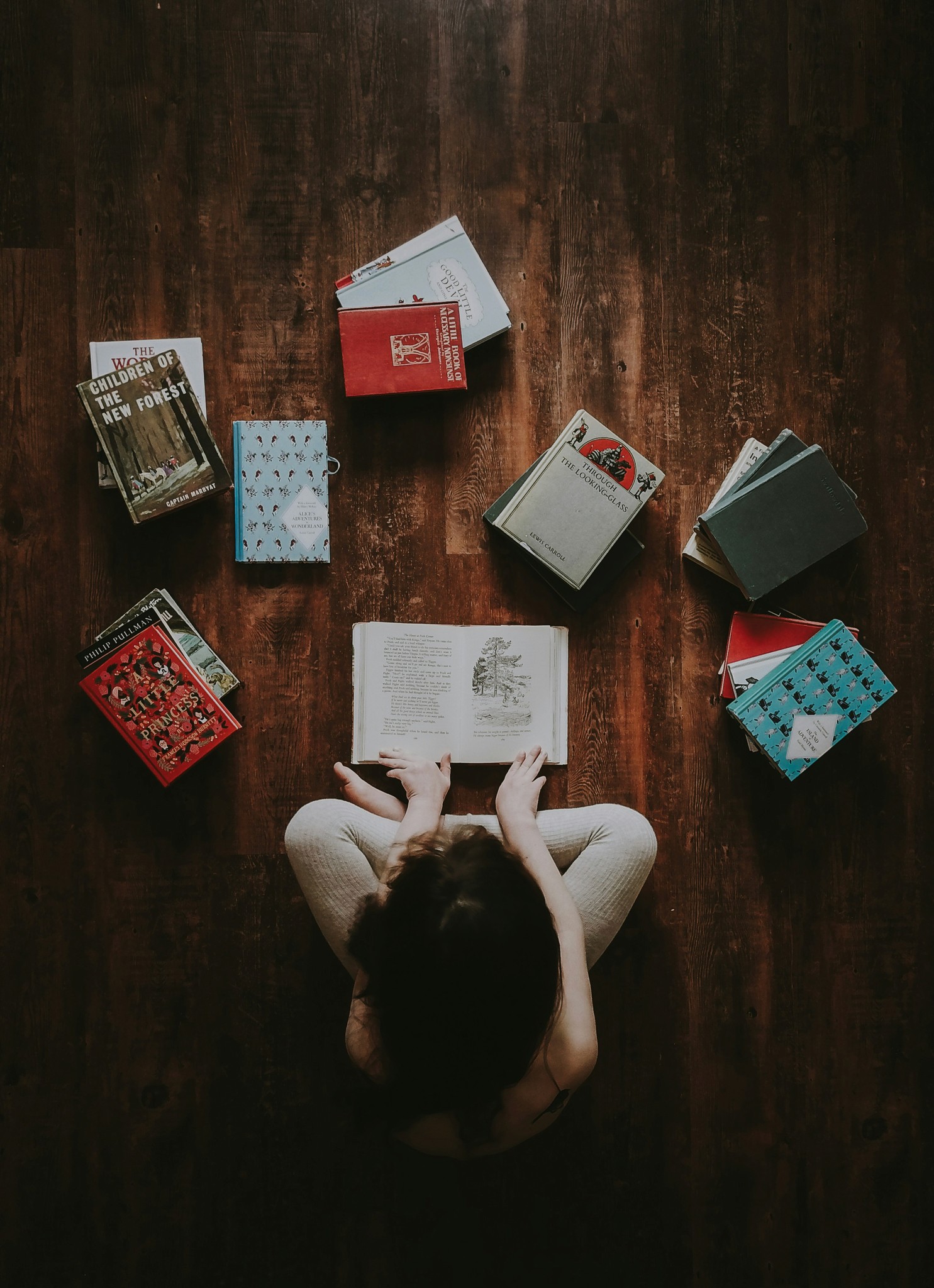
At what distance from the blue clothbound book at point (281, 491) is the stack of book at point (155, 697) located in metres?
0.24

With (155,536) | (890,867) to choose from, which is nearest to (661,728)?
(890,867)

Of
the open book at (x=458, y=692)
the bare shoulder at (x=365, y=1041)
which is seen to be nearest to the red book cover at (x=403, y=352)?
the open book at (x=458, y=692)

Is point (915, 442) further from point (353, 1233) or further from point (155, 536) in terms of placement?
point (353, 1233)

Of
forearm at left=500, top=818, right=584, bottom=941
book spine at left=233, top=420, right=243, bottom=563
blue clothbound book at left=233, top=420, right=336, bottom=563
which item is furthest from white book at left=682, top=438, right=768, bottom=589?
book spine at left=233, top=420, right=243, bottom=563

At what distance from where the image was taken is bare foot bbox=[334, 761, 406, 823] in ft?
4.88

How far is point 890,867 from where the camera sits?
160cm

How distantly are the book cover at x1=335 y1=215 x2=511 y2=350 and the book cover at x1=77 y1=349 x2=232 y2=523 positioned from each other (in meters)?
0.36

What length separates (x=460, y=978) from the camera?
0.99 metres

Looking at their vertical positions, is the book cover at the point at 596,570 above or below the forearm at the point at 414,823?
above

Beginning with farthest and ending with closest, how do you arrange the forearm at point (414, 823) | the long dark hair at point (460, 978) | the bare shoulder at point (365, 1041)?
the forearm at point (414, 823) → the bare shoulder at point (365, 1041) → the long dark hair at point (460, 978)

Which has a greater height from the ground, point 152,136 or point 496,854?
point 152,136

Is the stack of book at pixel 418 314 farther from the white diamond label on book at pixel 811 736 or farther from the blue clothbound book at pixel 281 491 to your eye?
the white diamond label on book at pixel 811 736

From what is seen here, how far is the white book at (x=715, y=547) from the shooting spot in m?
1.55

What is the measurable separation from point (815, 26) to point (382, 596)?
144cm
